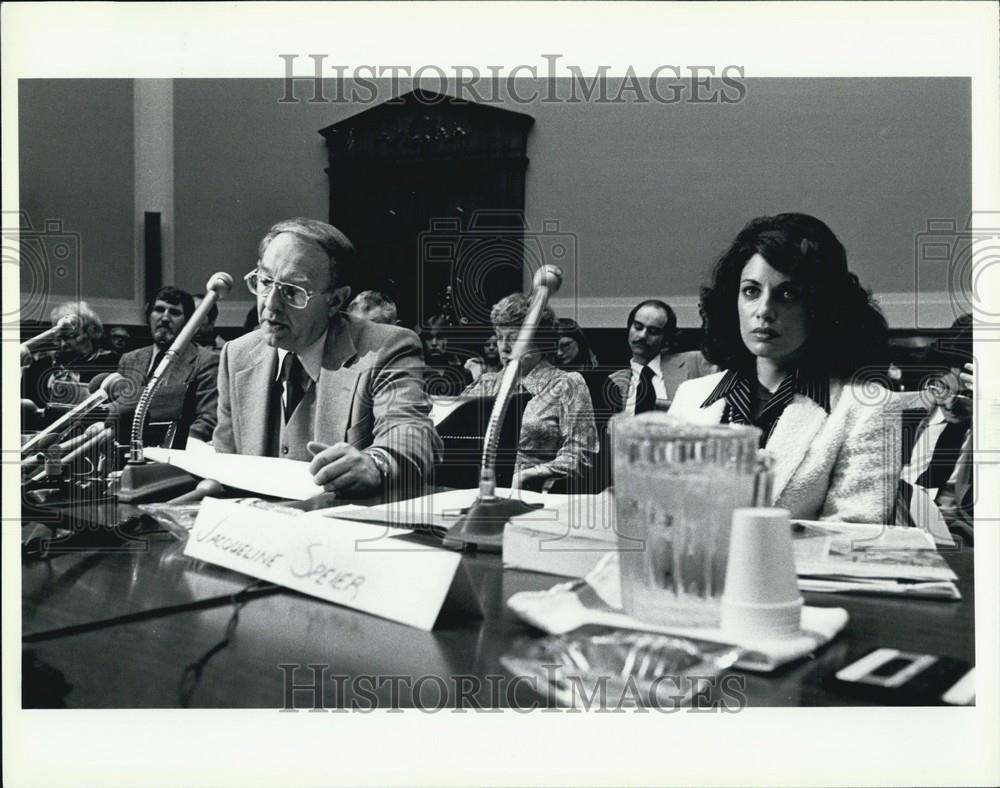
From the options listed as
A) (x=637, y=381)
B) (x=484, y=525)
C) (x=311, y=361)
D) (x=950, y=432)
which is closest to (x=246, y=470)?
(x=311, y=361)

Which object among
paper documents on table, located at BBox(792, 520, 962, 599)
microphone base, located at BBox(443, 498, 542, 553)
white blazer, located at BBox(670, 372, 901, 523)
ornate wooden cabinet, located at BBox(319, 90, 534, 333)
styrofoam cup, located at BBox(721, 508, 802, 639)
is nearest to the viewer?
styrofoam cup, located at BBox(721, 508, 802, 639)

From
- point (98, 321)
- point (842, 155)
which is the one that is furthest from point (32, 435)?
point (842, 155)

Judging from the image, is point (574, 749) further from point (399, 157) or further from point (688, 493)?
point (399, 157)

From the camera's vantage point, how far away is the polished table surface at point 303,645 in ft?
2.77

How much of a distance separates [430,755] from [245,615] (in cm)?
41

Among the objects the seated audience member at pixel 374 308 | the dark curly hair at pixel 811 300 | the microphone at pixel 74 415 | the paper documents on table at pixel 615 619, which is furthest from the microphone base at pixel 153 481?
the dark curly hair at pixel 811 300

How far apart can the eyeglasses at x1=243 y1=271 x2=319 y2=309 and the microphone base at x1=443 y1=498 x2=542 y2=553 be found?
39 cm

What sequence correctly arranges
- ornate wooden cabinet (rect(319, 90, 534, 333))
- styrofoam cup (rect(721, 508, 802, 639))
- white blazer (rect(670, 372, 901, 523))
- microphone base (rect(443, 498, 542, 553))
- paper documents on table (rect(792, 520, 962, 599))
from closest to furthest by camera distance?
styrofoam cup (rect(721, 508, 802, 639))
paper documents on table (rect(792, 520, 962, 599))
microphone base (rect(443, 498, 542, 553))
white blazer (rect(670, 372, 901, 523))
ornate wooden cabinet (rect(319, 90, 534, 333))

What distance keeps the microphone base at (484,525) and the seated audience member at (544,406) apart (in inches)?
3.0

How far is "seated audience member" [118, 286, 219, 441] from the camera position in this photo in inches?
52.8

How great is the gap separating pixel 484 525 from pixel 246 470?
15.5 inches

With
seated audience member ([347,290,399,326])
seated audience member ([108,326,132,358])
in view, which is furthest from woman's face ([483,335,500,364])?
seated audience member ([108,326,132,358])

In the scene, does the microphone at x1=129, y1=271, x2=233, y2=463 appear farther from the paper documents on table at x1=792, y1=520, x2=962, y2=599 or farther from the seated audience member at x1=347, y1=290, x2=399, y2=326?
the paper documents on table at x1=792, y1=520, x2=962, y2=599

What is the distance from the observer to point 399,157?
52.9 inches
